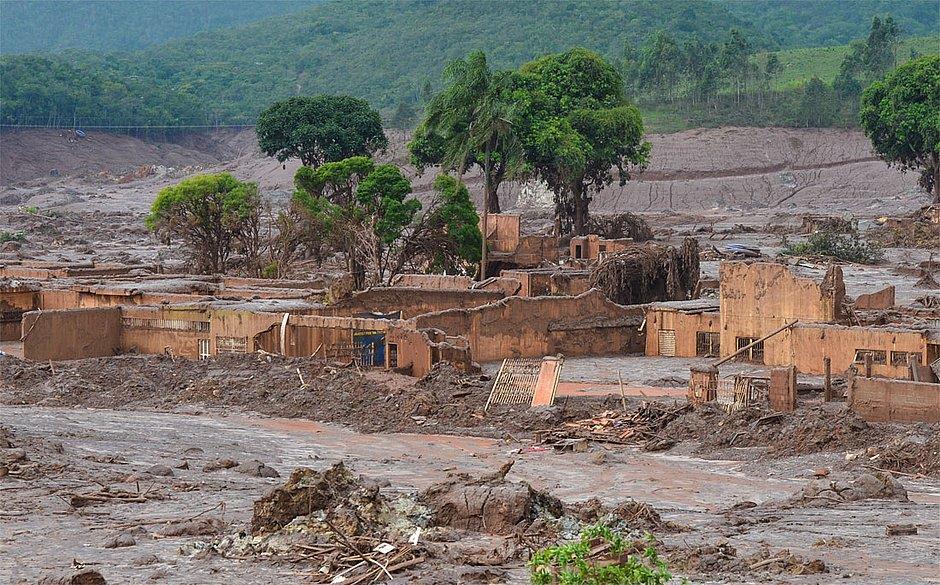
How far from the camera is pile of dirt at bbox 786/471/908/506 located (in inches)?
715

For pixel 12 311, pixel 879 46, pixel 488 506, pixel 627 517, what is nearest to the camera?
pixel 488 506

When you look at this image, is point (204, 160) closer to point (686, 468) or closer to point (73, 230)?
point (73, 230)

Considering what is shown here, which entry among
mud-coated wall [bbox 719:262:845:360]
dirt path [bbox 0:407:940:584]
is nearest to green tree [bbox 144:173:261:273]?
mud-coated wall [bbox 719:262:845:360]

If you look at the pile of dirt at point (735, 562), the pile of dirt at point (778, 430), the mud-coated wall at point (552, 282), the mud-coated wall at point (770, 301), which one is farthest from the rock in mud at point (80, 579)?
the mud-coated wall at point (552, 282)

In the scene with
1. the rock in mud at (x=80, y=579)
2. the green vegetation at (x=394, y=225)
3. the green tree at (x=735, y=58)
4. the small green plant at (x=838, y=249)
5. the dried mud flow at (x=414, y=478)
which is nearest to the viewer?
the rock in mud at (x=80, y=579)

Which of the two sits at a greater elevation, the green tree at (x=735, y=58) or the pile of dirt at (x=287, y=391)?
the green tree at (x=735, y=58)

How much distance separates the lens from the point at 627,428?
2388 centimetres

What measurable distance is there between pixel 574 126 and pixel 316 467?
49511 mm

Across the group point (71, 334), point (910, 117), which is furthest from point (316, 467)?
point (910, 117)

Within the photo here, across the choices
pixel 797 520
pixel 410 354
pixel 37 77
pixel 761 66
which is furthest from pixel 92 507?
pixel 761 66

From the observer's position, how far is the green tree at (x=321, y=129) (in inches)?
3029

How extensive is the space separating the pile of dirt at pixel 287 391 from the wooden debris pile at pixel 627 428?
1.69 feet

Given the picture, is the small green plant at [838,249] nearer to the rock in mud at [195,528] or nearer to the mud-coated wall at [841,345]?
the mud-coated wall at [841,345]

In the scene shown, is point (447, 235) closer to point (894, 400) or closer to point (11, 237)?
point (894, 400)
